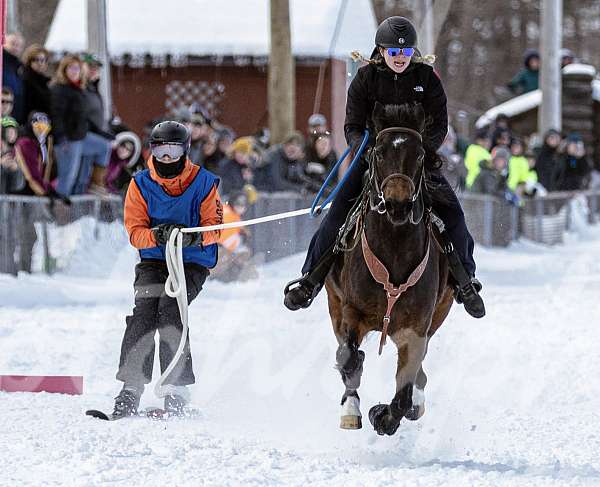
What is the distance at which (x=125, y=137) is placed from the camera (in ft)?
47.1

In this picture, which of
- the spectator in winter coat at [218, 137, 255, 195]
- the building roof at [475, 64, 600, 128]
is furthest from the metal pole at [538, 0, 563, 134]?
the spectator in winter coat at [218, 137, 255, 195]

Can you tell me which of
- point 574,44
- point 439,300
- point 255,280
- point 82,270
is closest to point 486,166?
point 255,280

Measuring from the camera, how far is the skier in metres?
7.74

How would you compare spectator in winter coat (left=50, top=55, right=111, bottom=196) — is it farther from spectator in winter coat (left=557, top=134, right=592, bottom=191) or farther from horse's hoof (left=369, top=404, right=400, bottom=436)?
spectator in winter coat (left=557, top=134, right=592, bottom=191)

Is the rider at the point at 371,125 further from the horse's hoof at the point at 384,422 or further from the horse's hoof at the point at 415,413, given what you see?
the horse's hoof at the point at 384,422

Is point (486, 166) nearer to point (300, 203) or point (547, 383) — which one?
point (300, 203)

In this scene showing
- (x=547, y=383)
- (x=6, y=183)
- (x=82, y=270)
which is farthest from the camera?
(x=82, y=270)

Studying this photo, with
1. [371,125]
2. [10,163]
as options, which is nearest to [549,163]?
[10,163]

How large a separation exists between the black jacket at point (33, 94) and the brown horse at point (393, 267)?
667 cm

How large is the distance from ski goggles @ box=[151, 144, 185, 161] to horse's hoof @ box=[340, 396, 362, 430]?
1804 mm

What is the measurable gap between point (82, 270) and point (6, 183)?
59.7 inches

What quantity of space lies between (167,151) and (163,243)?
1.77 feet

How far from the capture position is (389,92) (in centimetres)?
708

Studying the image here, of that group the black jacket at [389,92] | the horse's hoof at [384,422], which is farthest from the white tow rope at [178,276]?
the horse's hoof at [384,422]
